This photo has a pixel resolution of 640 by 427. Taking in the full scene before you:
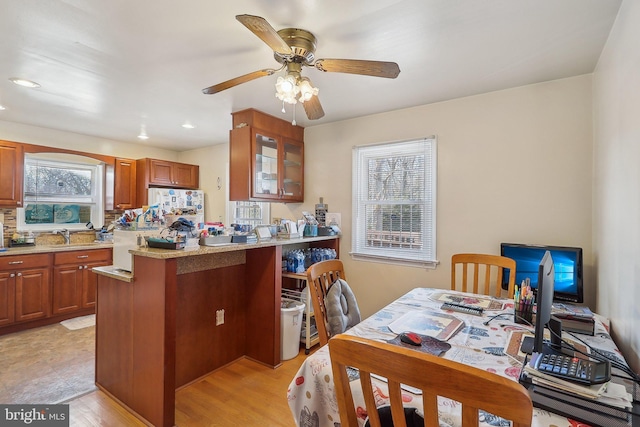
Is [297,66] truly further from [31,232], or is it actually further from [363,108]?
[31,232]

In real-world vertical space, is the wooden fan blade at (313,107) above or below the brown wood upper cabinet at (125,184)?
above

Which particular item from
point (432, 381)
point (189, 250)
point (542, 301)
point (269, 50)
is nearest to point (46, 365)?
point (189, 250)

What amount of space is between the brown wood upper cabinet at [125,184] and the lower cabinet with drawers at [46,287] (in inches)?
33.8

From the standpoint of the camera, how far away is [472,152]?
2.66 metres

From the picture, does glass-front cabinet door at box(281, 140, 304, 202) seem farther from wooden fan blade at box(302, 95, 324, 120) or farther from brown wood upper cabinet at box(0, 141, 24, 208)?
brown wood upper cabinet at box(0, 141, 24, 208)

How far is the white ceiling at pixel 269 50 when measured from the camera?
61.2 inches

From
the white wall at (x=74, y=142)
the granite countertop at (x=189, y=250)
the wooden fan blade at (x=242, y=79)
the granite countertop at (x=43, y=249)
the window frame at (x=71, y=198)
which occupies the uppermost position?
the white wall at (x=74, y=142)

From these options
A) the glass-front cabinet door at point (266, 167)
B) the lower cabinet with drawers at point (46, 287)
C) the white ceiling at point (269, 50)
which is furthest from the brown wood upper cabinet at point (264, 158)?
the lower cabinet with drawers at point (46, 287)

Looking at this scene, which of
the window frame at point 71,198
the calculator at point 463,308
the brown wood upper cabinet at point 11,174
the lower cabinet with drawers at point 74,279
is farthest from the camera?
the window frame at point 71,198

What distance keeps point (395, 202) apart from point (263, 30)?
2.19m

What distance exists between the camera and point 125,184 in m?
4.50

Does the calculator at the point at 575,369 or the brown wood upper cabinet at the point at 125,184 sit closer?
the calculator at the point at 575,369

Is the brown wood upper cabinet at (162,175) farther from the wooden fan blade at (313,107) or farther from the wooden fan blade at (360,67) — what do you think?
the wooden fan blade at (360,67)

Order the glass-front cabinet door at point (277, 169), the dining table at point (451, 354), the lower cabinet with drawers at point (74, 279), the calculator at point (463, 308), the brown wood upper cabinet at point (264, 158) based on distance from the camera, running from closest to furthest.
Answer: the dining table at point (451, 354) → the calculator at point (463, 308) → the brown wood upper cabinet at point (264, 158) → the glass-front cabinet door at point (277, 169) → the lower cabinet with drawers at point (74, 279)
